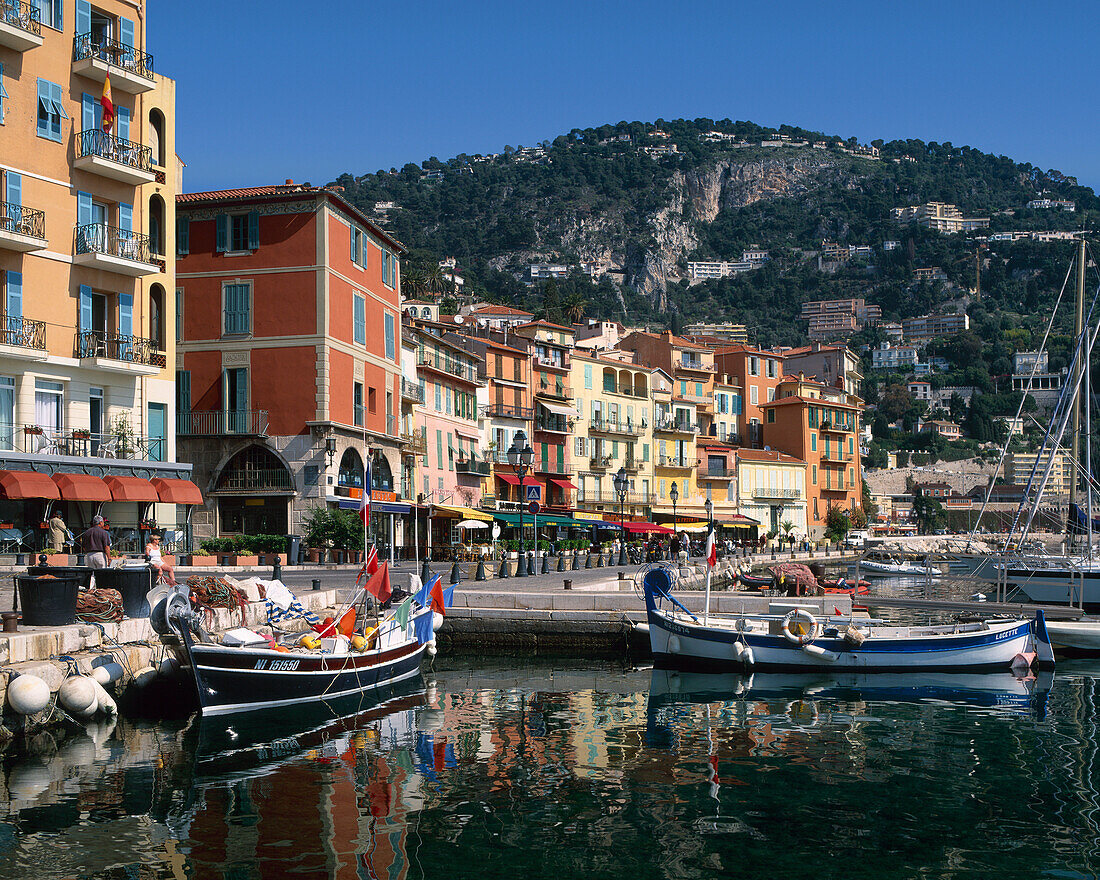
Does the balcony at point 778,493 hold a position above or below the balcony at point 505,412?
→ below

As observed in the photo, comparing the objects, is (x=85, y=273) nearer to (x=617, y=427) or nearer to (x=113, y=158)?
(x=113, y=158)

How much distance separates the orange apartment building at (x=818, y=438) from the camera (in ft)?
307

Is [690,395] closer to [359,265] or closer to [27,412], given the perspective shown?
[359,265]

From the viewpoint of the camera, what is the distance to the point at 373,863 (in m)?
11.2

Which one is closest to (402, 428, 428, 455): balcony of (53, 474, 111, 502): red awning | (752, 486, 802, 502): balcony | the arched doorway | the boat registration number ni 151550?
the arched doorway

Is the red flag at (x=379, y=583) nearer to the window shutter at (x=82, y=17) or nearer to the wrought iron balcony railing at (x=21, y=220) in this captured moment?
the wrought iron balcony railing at (x=21, y=220)

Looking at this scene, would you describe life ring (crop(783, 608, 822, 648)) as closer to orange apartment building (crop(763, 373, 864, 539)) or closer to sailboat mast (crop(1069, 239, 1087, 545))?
sailboat mast (crop(1069, 239, 1087, 545))

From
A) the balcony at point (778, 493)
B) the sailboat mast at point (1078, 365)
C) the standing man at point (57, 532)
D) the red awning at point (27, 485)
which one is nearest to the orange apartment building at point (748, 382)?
the balcony at point (778, 493)

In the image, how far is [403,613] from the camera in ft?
73.4

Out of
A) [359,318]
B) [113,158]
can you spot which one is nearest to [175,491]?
[113,158]

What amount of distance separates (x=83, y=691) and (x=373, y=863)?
732 centimetres

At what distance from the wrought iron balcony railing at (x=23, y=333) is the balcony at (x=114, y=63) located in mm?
7763

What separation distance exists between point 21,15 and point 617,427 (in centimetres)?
4955

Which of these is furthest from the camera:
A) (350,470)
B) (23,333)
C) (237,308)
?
(350,470)
